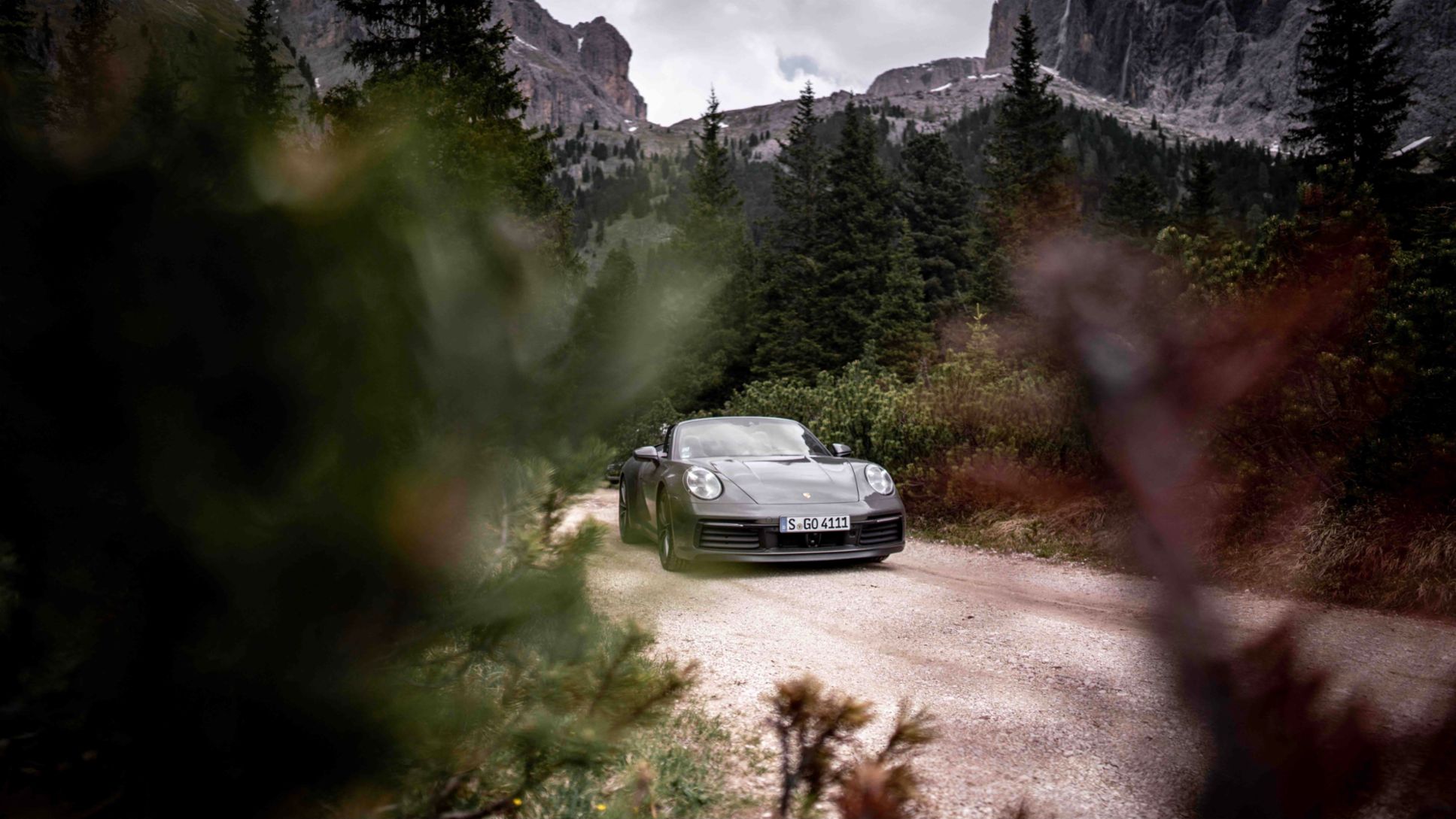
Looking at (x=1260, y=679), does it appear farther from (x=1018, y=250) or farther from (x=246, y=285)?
(x=246, y=285)

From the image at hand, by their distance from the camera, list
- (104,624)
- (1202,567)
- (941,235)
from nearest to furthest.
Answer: (1202,567), (104,624), (941,235)

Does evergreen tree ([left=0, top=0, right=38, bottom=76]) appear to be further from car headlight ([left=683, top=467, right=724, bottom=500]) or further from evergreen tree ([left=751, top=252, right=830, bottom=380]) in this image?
evergreen tree ([left=751, top=252, right=830, bottom=380])

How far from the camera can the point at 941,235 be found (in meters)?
42.8

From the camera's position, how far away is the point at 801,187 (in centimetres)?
4741

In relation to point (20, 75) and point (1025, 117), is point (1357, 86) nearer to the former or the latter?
point (1025, 117)

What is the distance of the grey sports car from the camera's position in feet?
20.4

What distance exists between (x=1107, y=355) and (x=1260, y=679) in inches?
15.7

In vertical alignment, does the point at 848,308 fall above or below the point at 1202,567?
above

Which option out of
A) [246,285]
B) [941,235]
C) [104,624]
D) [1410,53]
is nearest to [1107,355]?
[246,285]

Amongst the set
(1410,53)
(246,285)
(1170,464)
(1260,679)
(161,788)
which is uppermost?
(1410,53)

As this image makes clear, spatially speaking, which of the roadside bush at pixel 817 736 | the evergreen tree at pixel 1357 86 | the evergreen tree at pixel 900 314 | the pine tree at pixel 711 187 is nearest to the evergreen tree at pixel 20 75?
the roadside bush at pixel 817 736

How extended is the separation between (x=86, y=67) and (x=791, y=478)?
5777 mm

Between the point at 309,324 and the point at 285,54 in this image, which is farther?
the point at 285,54

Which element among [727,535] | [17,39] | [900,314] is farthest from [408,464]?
[900,314]
